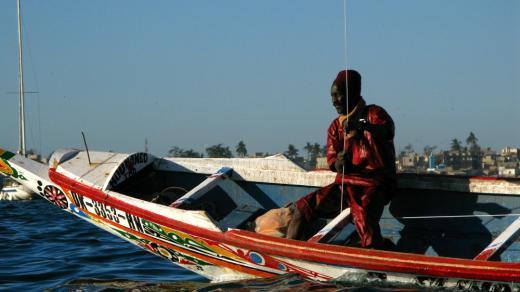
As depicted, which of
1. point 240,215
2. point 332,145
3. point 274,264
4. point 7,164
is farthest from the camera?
point 7,164

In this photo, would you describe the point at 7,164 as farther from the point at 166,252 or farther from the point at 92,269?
the point at 166,252

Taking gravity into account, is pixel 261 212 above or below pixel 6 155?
below

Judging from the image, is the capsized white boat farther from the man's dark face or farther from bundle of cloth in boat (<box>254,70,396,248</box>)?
the man's dark face

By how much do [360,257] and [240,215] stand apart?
96.5 inches

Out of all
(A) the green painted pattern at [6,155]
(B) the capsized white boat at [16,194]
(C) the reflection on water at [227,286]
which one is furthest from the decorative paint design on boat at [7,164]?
(B) the capsized white boat at [16,194]

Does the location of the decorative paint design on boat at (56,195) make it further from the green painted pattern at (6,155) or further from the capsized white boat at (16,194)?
the capsized white boat at (16,194)

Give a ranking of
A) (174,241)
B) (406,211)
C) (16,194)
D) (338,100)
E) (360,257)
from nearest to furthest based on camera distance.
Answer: (360,257)
(338,100)
(174,241)
(406,211)
(16,194)

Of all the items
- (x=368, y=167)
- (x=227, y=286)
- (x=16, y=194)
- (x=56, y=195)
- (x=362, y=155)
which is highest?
(x=362, y=155)

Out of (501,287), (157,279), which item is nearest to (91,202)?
(157,279)

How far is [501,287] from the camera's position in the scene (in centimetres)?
500

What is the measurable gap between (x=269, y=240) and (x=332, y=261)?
23.0 inches

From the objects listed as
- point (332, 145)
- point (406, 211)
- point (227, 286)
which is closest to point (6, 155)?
point (227, 286)

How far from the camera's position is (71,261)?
8914mm

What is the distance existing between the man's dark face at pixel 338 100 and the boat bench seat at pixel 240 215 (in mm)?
1857
